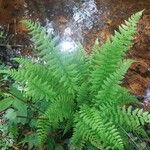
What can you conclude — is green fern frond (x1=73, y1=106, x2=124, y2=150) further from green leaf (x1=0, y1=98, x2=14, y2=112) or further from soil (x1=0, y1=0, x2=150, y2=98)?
soil (x1=0, y1=0, x2=150, y2=98)

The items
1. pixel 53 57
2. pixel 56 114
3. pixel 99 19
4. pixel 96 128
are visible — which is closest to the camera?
pixel 96 128

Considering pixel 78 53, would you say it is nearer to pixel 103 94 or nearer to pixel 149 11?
pixel 103 94

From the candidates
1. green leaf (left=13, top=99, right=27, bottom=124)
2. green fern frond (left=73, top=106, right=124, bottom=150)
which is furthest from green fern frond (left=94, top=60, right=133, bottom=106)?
green leaf (left=13, top=99, right=27, bottom=124)

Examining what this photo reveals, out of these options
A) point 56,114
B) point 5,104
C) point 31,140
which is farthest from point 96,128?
point 5,104

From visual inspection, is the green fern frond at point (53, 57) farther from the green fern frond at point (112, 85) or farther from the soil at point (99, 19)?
the soil at point (99, 19)

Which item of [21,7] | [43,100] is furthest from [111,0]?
[43,100]

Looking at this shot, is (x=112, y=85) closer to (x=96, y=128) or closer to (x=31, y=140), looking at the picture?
(x=96, y=128)
